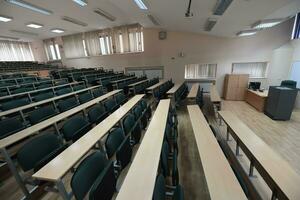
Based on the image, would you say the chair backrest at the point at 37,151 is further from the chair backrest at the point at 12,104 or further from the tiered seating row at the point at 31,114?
the chair backrest at the point at 12,104

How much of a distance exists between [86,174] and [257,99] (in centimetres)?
646

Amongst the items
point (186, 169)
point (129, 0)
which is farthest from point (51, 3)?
point (186, 169)

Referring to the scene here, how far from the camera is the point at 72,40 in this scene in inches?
412

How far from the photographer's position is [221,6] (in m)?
3.71

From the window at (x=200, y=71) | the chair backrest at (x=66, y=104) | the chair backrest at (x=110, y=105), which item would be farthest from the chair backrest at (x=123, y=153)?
the window at (x=200, y=71)

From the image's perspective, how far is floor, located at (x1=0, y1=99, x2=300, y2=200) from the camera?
2.07 meters

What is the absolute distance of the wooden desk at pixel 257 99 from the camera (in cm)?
529

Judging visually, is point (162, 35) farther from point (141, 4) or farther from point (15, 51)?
point (15, 51)

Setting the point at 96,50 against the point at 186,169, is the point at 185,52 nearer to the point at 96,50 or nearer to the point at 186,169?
the point at 96,50

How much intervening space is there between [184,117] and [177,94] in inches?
41.1

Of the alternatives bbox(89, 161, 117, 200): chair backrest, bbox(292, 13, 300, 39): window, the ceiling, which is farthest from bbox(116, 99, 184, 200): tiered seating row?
bbox(292, 13, 300, 39): window

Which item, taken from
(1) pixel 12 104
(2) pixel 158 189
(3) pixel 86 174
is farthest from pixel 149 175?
(1) pixel 12 104

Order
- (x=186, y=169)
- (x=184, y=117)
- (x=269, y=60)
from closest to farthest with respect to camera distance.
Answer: (x=186, y=169)
(x=184, y=117)
(x=269, y=60)

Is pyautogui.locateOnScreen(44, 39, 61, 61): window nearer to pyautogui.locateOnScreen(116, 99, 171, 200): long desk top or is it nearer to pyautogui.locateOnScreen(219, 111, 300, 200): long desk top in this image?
pyautogui.locateOnScreen(116, 99, 171, 200): long desk top
